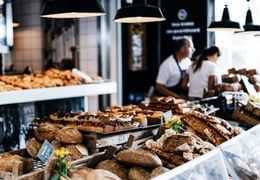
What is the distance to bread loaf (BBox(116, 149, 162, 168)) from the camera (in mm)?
2006

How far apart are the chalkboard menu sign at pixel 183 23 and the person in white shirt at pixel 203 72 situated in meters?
1.55

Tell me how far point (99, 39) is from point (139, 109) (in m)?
4.68

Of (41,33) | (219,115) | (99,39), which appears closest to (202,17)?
(99,39)

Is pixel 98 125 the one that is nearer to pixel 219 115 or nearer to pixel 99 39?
pixel 219 115

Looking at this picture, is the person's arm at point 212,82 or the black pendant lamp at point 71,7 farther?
the person's arm at point 212,82

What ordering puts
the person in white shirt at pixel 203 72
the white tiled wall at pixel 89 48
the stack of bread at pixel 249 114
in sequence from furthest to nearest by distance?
the white tiled wall at pixel 89 48
the person in white shirt at pixel 203 72
the stack of bread at pixel 249 114

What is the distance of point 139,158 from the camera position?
203 centimetres

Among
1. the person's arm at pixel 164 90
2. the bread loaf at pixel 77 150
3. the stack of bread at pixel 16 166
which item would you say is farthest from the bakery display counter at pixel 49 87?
the stack of bread at pixel 16 166

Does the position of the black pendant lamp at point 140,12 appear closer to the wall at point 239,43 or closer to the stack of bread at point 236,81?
the stack of bread at point 236,81

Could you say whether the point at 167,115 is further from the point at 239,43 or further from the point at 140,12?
the point at 239,43

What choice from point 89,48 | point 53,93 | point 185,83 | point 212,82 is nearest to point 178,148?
point 212,82

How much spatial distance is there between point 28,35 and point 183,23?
10.6ft

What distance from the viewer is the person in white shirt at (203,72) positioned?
571cm

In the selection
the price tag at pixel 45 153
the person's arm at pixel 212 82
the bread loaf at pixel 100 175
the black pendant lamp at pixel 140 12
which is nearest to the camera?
the bread loaf at pixel 100 175
